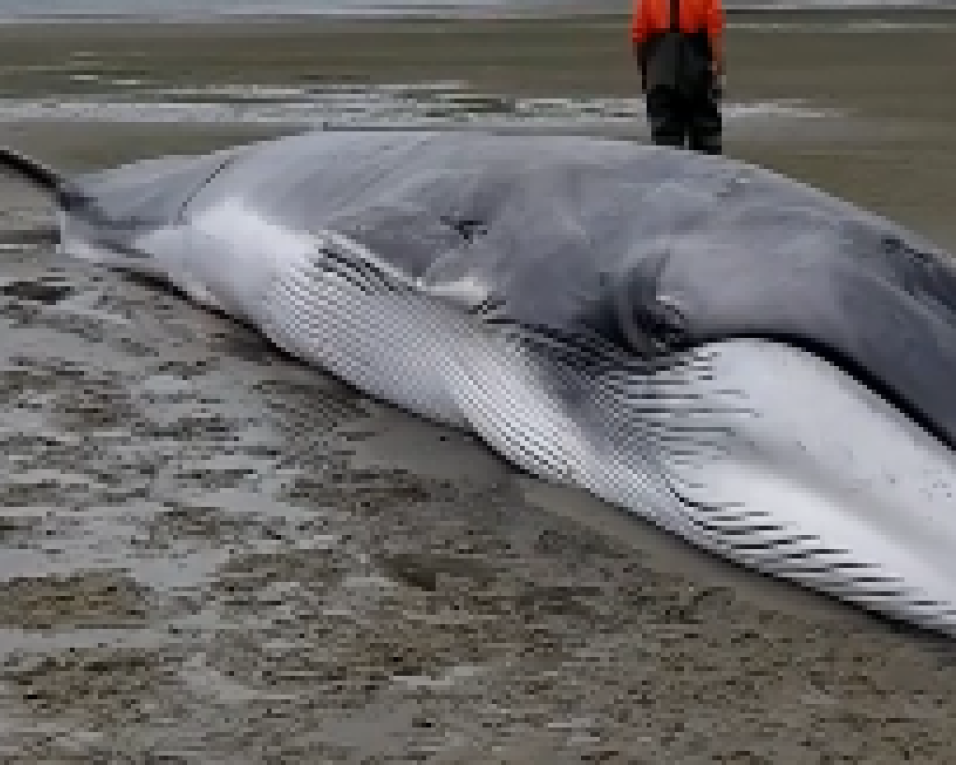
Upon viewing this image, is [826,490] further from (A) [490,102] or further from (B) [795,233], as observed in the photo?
(A) [490,102]

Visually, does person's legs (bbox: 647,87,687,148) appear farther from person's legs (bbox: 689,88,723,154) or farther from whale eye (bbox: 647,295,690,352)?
whale eye (bbox: 647,295,690,352)

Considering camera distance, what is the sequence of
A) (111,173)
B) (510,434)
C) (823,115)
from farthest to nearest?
(823,115)
(111,173)
(510,434)

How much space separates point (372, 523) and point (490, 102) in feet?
53.1

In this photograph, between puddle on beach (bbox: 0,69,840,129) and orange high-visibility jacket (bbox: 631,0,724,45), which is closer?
orange high-visibility jacket (bbox: 631,0,724,45)

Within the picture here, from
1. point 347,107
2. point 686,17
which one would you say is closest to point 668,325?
point 686,17

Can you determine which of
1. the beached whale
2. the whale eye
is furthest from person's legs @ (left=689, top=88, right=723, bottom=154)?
the whale eye

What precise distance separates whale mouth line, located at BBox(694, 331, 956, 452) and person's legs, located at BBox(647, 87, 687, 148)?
7174mm

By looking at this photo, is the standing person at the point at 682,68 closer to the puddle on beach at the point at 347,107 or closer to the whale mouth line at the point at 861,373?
the puddle on beach at the point at 347,107

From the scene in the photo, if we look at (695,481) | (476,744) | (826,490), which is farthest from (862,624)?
(476,744)

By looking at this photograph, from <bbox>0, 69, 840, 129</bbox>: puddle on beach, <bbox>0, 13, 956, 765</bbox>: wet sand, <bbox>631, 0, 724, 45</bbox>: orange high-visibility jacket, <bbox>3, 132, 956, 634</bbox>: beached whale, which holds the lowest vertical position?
<bbox>0, 69, 840, 129</bbox>: puddle on beach

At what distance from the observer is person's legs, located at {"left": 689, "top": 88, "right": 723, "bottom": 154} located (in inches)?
480

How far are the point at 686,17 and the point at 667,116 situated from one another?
655 millimetres

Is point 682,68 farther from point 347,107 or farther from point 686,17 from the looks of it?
point 347,107

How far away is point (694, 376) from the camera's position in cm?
533
